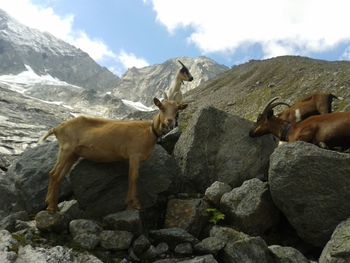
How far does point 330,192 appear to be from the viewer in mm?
11328

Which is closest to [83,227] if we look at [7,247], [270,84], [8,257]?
[7,247]

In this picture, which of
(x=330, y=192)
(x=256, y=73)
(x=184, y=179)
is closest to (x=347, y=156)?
(x=330, y=192)

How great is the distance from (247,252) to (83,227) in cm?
390

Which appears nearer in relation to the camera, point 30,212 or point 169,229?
point 169,229

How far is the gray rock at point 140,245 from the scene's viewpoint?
426 inches

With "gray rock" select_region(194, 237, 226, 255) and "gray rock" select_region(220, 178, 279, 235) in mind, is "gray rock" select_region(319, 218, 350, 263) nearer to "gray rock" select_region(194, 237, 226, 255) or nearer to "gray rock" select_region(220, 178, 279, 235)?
"gray rock" select_region(220, 178, 279, 235)

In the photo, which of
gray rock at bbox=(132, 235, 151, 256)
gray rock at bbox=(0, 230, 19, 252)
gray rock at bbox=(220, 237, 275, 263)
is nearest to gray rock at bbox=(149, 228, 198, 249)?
gray rock at bbox=(132, 235, 151, 256)

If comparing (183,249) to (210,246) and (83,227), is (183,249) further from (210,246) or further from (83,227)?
(83,227)

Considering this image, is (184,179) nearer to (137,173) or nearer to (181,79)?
(137,173)

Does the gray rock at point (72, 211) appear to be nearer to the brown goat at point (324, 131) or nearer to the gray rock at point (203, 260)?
the gray rock at point (203, 260)

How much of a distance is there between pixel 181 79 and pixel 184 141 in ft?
36.2

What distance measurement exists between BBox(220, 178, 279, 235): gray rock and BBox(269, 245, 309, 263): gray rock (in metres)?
1.23

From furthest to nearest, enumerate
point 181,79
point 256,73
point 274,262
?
1. point 256,73
2. point 181,79
3. point 274,262

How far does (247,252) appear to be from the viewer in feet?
35.1
